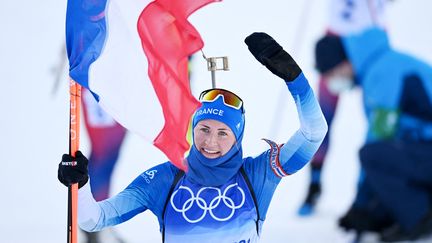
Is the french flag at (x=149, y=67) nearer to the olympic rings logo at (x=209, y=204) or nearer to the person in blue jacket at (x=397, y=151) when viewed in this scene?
the olympic rings logo at (x=209, y=204)

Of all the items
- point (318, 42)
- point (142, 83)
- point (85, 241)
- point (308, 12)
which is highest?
point (308, 12)

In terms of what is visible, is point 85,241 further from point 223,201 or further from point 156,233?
point 223,201

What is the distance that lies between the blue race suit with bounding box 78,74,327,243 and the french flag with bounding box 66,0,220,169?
0.20m

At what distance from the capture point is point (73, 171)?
14.5ft

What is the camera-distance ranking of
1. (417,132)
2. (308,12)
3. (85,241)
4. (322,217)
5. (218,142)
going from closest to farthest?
(218,142), (85,241), (417,132), (322,217), (308,12)

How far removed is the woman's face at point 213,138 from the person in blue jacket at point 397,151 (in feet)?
11.5

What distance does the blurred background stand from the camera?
8500mm

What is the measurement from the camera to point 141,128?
16.4ft

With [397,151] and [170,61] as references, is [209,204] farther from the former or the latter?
[397,151]

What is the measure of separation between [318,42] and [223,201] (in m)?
4.85

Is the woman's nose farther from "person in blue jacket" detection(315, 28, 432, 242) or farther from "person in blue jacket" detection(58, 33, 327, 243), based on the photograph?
"person in blue jacket" detection(315, 28, 432, 242)

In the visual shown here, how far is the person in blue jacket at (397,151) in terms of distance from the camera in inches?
314

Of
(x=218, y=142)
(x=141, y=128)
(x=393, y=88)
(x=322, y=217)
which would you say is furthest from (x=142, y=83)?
(x=322, y=217)

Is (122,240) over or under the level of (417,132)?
under
